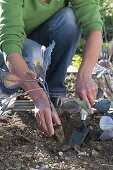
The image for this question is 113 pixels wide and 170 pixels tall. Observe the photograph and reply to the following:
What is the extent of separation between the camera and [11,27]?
80.2 inches

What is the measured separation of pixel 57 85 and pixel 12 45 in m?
0.67

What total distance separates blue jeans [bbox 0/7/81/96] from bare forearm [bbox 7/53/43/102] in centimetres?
38

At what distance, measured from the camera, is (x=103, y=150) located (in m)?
2.09

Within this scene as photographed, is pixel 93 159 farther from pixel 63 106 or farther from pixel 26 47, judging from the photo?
pixel 26 47

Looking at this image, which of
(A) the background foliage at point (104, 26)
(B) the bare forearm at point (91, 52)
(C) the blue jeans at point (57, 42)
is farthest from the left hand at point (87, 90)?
(A) the background foliage at point (104, 26)

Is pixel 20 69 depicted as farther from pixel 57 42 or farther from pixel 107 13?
pixel 107 13

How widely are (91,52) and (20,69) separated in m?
0.36

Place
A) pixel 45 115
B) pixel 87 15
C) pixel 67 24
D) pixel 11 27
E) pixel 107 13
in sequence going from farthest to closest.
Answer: pixel 107 13 → pixel 67 24 → pixel 87 15 → pixel 11 27 → pixel 45 115

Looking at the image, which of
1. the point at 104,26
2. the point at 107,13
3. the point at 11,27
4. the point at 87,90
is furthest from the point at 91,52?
the point at 107,13

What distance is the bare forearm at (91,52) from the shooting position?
2.06 m

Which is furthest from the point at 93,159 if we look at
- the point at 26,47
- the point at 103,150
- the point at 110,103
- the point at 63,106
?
the point at 26,47

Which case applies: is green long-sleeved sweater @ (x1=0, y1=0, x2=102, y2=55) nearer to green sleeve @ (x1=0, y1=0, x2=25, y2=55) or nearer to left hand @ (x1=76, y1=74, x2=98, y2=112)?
green sleeve @ (x1=0, y1=0, x2=25, y2=55)

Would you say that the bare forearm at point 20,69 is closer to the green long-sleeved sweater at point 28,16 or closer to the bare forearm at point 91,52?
the green long-sleeved sweater at point 28,16

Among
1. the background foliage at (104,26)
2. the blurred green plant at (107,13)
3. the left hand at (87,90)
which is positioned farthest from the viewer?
the blurred green plant at (107,13)
